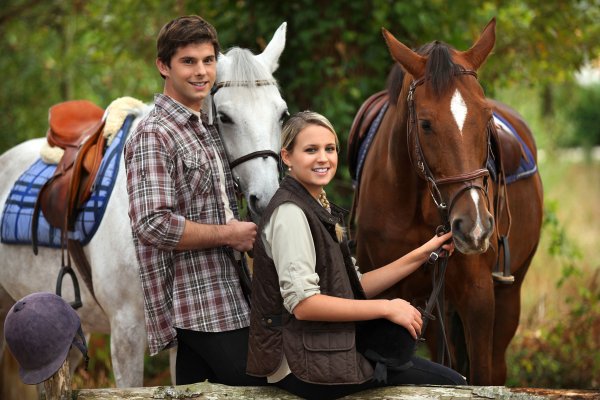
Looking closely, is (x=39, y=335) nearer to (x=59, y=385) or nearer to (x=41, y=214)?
(x=59, y=385)

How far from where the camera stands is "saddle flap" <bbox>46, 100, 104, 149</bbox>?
13.9 ft

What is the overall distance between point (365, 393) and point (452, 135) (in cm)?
106

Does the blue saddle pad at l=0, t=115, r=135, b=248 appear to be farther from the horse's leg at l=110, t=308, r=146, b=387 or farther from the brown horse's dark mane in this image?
the brown horse's dark mane

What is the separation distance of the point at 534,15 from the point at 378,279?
526 cm

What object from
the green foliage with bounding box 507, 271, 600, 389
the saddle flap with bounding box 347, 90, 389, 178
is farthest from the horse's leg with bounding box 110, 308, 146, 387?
the green foliage with bounding box 507, 271, 600, 389

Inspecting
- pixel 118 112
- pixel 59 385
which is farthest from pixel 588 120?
pixel 59 385

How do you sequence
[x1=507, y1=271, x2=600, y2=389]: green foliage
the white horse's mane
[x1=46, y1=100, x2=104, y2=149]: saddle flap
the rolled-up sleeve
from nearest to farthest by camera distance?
the rolled-up sleeve < the white horse's mane < [x1=46, y1=100, x2=104, y2=149]: saddle flap < [x1=507, y1=271, x2=600, y2=389]: green foliage

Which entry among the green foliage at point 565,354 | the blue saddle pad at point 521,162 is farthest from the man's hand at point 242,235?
the green foliage at point 565,354

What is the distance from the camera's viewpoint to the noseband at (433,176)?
309 centimetres

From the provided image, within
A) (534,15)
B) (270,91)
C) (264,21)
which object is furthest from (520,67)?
(270,91)

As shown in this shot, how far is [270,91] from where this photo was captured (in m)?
3.42

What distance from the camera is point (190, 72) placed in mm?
3008

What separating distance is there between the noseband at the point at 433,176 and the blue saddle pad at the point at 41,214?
1340mm

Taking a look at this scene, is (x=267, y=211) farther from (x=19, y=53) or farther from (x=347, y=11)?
(x=19, y=53)
